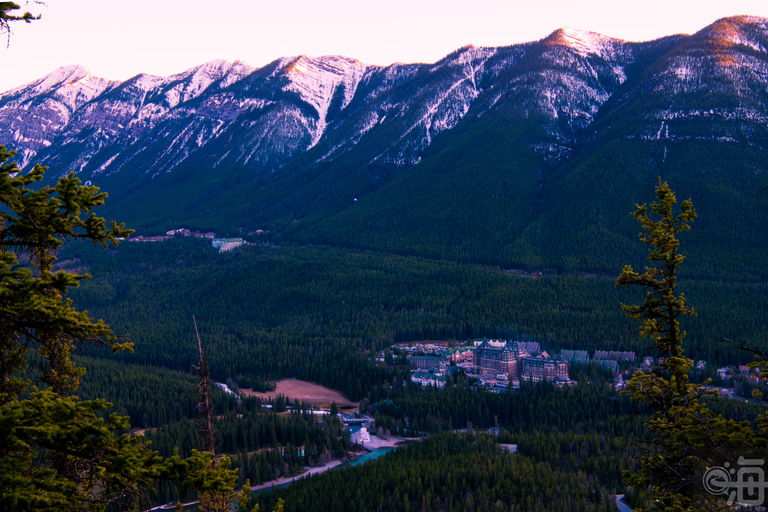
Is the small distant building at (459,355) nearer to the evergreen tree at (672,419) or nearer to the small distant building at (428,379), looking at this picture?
the small distant building at (428,379)

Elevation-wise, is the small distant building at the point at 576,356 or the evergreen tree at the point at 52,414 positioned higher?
the evergreen tree at the point at 52,414

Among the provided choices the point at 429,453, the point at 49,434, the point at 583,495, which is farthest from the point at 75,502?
the point at 429,453

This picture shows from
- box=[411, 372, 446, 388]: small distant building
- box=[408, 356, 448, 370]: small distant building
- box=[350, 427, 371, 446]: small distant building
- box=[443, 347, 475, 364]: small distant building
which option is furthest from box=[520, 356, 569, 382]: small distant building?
box=[350, 427, 371, 446]: small distant building

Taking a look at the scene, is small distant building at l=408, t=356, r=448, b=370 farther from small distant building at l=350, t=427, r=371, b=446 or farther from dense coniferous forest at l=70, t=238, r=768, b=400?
small distant building at l=350, t=427, r=371, b=446

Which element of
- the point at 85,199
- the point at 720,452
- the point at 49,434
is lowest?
the point at 720,452

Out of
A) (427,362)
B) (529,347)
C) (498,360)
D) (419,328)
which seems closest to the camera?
(498,360)

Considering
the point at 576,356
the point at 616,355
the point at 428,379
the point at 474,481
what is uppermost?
the point at 576,356

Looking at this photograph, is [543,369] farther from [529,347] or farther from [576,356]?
[529,347]

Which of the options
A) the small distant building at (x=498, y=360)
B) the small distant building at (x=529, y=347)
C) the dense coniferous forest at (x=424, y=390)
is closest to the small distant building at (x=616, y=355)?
the dense coniferous forest at (x=424, y=390)

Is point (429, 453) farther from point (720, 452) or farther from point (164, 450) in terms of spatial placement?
point (720, 452)

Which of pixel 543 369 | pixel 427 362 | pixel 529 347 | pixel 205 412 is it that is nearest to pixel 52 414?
pixel 205 412

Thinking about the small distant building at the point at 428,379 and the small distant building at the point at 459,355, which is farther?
the small distant building at the point at 459,355
